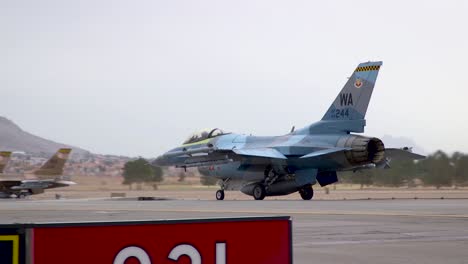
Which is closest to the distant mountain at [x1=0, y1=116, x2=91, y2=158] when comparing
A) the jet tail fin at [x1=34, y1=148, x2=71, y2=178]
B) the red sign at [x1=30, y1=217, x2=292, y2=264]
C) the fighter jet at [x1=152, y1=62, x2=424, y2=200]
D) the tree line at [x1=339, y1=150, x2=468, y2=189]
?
the jet tail fin at [x1=34, y1=148, x2=71, y2=178]

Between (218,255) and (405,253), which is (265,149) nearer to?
(405,253)

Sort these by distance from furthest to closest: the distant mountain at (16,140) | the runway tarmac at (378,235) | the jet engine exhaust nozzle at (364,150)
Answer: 1. the distant mountain at (16,140)
2. the jet engine exhaust nozzle at (364,150)
3. the runway tarmac at (378,235)

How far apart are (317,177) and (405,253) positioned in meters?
23.1

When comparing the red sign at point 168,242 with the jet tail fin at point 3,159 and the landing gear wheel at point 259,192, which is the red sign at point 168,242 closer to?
the landing gear wheel at point 259,192

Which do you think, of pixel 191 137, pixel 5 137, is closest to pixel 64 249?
pixel 191 137

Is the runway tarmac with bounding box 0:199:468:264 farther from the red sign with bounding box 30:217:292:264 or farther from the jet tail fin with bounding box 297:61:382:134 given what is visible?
the jet tail fin with bounding box 297:61:382:134

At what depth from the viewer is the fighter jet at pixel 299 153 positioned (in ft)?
104

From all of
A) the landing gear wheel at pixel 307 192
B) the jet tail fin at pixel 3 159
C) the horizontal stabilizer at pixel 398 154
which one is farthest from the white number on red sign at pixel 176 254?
the jet tail fin at pixel 3 159

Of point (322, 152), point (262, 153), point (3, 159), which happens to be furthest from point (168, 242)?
point (3, 159)

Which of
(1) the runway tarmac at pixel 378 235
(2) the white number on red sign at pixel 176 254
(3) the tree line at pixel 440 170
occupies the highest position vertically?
(3) the tree line at pixel 440 170

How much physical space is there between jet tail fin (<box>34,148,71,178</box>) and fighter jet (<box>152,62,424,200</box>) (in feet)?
51.3

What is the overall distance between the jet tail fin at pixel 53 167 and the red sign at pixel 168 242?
49651mm

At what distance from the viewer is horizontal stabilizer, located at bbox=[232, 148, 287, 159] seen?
33.8 m

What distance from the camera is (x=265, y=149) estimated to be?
34969 mm
